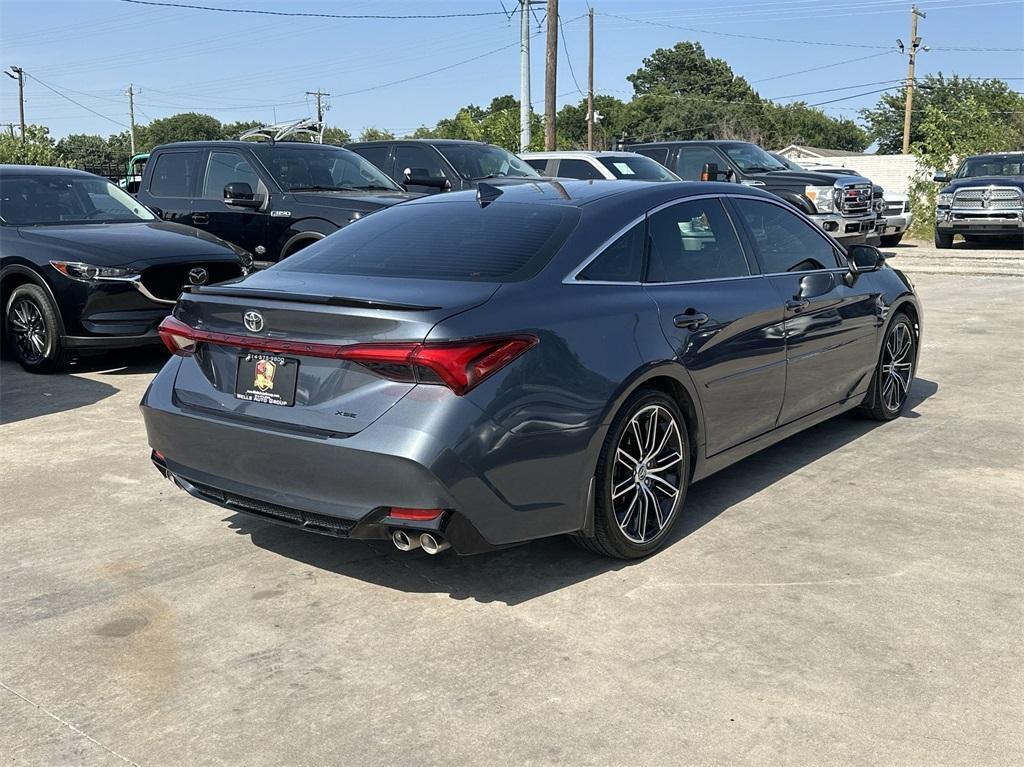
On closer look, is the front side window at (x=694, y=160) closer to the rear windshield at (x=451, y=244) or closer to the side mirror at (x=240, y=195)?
the side mirror at (x=240, y=195)

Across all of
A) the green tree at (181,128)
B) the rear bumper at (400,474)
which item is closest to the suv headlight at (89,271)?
the rear bumper at (400,474)

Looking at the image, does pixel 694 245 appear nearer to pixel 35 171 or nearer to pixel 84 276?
pixel 84 276

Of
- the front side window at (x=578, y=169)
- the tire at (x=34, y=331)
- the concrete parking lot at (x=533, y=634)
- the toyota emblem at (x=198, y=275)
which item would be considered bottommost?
the concrete parking lot at (x=533, y=634)

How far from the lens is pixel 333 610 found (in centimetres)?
401

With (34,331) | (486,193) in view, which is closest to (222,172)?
(34,331)

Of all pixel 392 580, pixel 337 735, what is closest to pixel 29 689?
pixel 337 735

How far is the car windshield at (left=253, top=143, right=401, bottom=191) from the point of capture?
427 inches

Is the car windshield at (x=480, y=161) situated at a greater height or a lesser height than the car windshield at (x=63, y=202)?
greater

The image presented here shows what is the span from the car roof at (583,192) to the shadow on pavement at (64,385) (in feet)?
11.6

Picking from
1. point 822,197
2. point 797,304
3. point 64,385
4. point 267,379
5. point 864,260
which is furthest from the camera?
point 822,197

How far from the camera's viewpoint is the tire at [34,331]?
8336 millimetres

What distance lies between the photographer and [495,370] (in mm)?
3748

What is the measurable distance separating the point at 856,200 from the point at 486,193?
14.0 meters

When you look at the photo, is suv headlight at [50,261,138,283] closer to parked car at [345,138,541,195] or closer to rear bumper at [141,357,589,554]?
rear bumper at [141,357,589,554]
